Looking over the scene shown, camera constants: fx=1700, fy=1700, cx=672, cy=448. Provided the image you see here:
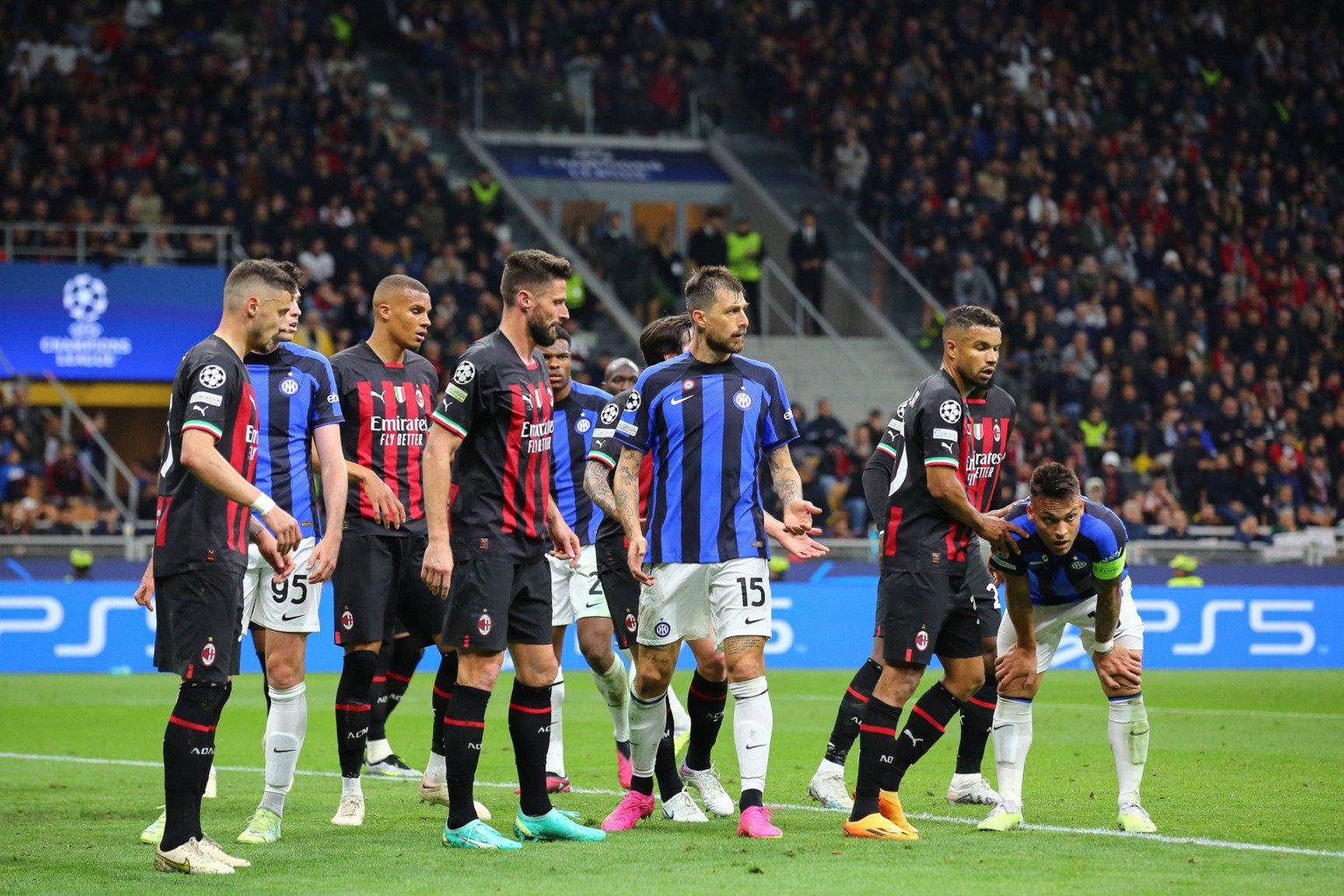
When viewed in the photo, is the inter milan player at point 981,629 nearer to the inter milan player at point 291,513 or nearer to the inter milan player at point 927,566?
the inter milan player at point 927,566

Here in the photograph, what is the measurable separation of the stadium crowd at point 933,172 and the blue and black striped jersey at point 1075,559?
13861 millimetres

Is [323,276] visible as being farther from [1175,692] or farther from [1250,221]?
[1250,221]

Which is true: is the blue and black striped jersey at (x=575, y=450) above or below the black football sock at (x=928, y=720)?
above

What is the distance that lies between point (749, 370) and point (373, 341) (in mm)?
2100

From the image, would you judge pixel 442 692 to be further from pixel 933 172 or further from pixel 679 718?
pixel 933 172

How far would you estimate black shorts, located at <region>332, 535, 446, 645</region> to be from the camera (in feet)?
27.2

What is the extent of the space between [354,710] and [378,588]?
0.60 meters

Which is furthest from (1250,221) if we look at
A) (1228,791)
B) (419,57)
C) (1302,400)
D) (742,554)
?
(742,554)

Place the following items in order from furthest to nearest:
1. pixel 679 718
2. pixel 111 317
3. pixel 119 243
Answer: pixel 119 243 → pixel 111 317 → pixel 679 718

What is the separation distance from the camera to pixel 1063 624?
823cm

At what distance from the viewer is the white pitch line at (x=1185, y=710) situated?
45.6 feet

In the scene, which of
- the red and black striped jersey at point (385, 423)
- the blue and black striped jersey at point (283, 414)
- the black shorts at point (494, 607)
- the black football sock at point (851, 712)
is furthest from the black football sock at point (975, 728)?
the blue and black striped jersey at point (283, 414)

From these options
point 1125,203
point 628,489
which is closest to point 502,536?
point 628,489

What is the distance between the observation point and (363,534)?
838 cm
